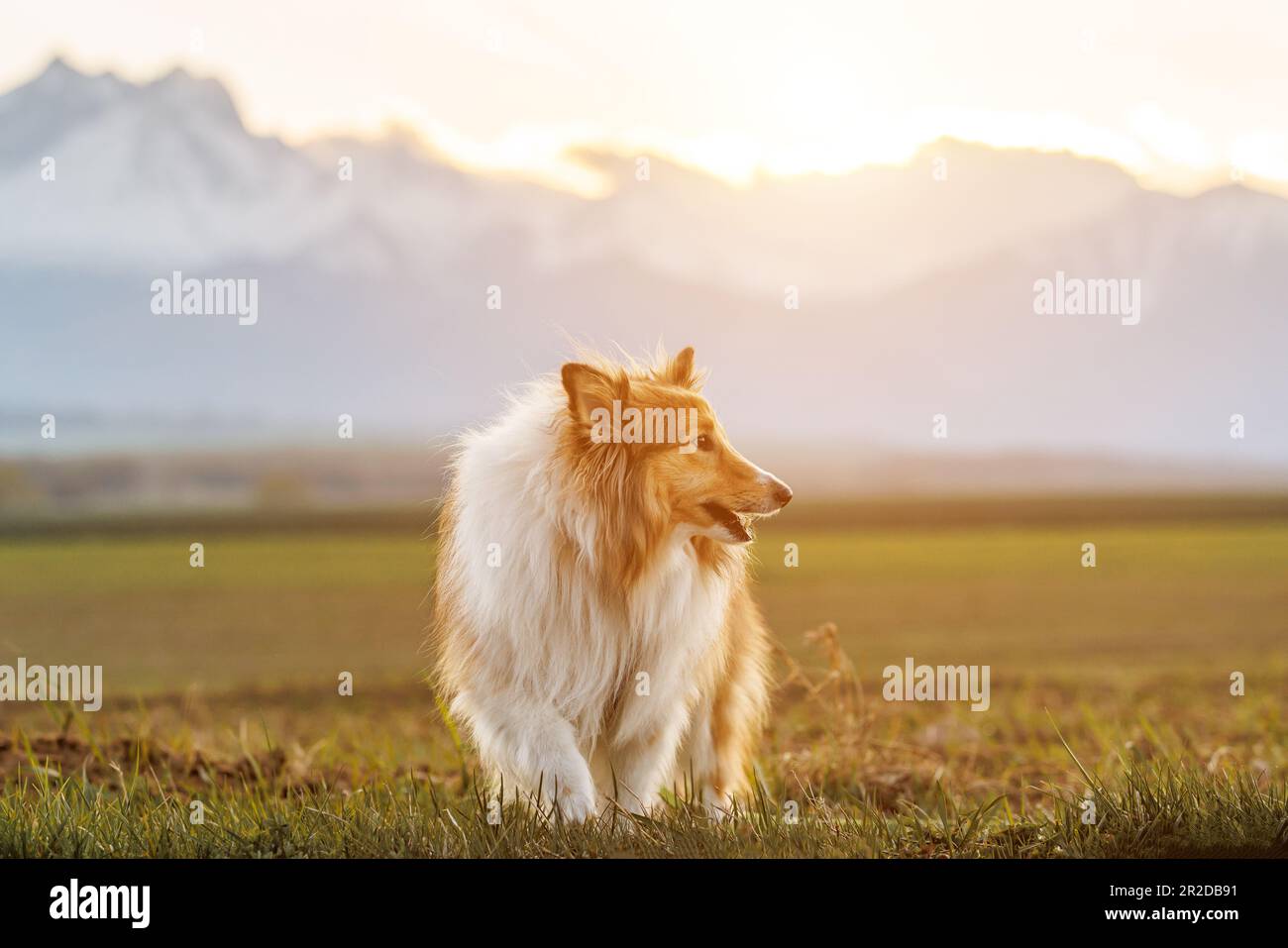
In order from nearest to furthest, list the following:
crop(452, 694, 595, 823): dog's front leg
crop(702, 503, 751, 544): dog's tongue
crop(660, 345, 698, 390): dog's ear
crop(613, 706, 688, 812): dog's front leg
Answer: crop(452, 694, 595, 823): dog's front leg → crop(702, 503, 751, 544): dog's tongue → crop(613, 706, 688, 812): dog's front leg → crop(660, 345, 698, 390): dog's ear

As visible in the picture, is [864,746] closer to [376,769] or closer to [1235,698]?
[376,769]

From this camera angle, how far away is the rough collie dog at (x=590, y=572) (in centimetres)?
484

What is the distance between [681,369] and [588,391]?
0.65 m

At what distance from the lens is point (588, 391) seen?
4789mm

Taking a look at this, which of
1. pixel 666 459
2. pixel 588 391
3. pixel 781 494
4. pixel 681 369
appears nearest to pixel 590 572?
pixel 666 459

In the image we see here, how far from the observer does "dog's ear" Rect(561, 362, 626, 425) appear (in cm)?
472

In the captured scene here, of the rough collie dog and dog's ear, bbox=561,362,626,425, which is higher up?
dog's ear, bbox=561,362,626,425

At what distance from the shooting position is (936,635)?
15430 mm

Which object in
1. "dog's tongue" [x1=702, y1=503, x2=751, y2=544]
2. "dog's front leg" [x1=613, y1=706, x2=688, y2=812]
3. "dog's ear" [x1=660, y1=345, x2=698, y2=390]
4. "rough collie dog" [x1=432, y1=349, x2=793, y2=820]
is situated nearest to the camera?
"rough collie dog" [x1=432, y1=349, x2=793, y2=820]

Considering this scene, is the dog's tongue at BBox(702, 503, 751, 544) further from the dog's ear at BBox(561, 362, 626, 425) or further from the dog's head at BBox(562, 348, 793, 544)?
the dog's ear at BBox(561, 362, 626, 425)

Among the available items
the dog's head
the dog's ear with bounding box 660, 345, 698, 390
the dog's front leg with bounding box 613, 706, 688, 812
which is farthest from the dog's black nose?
the dog's front leg with bounding box 613, 706, 688, 812

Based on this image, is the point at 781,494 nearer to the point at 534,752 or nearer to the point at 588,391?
the point at 588,391

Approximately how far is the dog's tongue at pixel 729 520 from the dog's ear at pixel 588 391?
0.59 m

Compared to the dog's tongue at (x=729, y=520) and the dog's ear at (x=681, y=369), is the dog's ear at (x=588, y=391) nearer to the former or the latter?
the dog's ear at (x=681, y=369)
